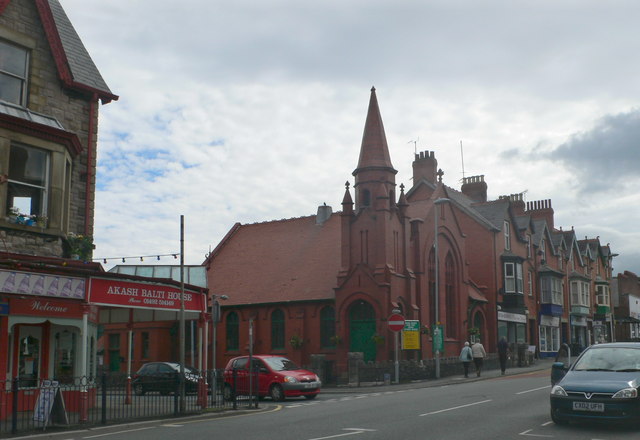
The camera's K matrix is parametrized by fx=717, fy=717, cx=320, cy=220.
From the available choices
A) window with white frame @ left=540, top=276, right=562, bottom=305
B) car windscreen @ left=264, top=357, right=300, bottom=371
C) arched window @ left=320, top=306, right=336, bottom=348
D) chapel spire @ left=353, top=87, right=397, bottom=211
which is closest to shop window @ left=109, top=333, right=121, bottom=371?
arched window @ left=320, top=306, right=336, bottom=348

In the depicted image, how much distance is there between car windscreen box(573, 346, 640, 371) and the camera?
13648 mm

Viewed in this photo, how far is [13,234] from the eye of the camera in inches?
677

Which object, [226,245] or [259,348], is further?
[226,245]

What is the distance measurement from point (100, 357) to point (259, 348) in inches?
377

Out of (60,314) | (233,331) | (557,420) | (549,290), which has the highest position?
(549,290)

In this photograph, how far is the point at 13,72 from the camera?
18578 millimetres

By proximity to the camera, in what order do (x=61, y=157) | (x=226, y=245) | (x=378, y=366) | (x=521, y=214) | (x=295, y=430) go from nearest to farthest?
1. (x=295, y=430)
2. (x=61, y=157)
3. (x=378, y=366)
4. (x=226, y=245)
5. (x=521, y=214)

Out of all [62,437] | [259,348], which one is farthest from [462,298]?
[62,437]

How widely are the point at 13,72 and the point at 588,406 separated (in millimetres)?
15699

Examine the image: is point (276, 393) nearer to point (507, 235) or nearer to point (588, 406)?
point (588, 406)

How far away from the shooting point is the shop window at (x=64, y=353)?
19438mm

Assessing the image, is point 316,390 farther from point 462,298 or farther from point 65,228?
point 462,298

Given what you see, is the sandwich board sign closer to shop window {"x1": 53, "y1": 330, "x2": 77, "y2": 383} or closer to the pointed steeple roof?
shop window {"x1": 53, "y1": 330, "x2": 77, "y2": 383}

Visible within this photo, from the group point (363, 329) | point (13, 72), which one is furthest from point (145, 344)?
point (13, 72)
